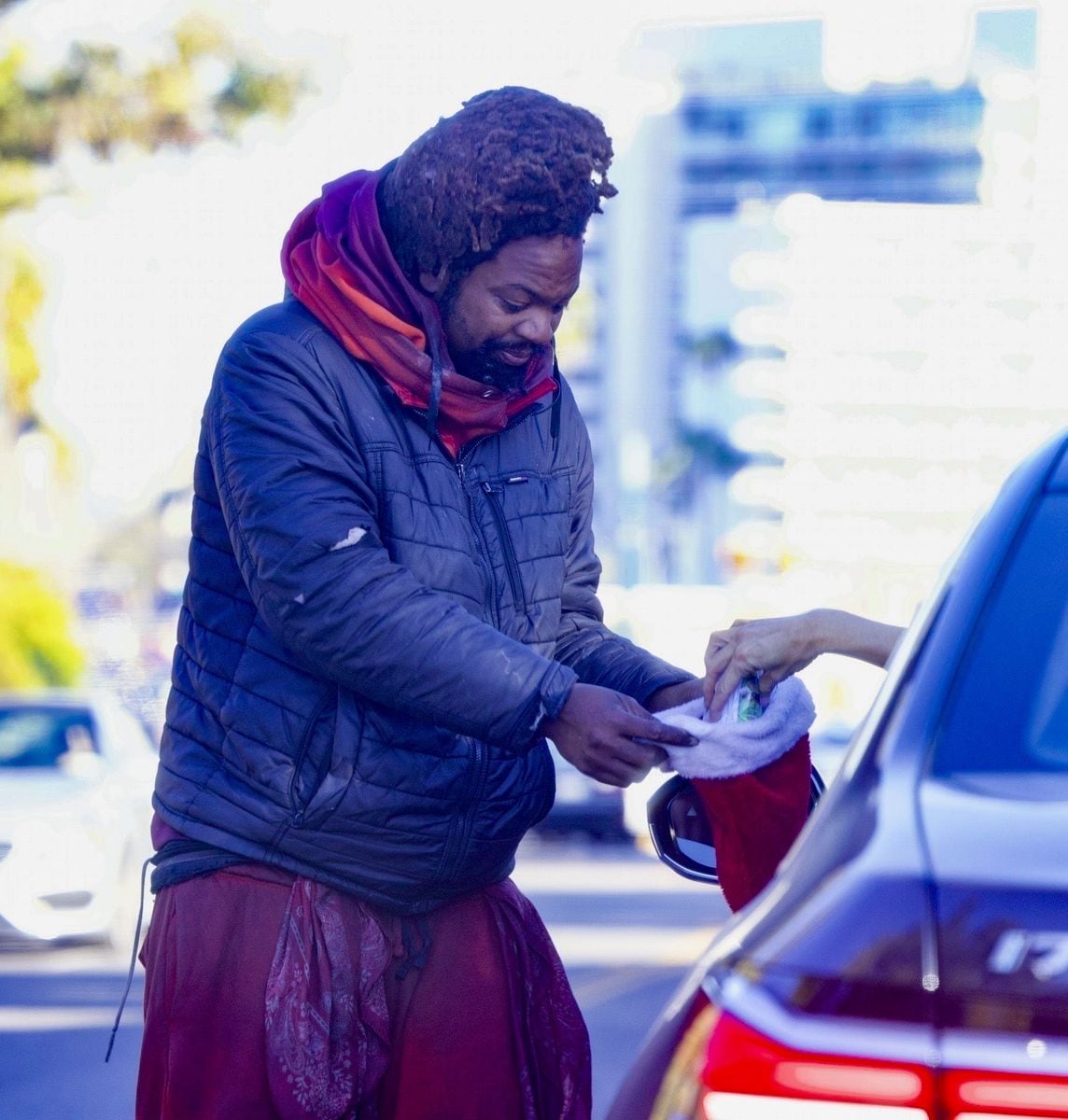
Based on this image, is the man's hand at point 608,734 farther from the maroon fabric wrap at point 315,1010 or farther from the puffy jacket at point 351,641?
the maroon fabric wrap at point 315,1010

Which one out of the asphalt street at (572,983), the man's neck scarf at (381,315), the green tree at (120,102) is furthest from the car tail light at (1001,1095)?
the green tree at (120,102)

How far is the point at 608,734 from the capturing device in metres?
2.71

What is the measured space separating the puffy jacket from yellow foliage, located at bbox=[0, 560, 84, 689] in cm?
2237

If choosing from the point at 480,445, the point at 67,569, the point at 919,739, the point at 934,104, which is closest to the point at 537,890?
the point at 480,445

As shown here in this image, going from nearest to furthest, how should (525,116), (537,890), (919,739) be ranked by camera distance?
(919,739), (525,116), (537,890)

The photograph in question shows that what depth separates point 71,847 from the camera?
11430 millimetres

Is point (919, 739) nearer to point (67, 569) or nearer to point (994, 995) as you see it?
point (994, 995)

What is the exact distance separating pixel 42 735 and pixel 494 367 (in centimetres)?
1004

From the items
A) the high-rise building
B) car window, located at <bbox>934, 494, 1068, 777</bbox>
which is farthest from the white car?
the high-rise building

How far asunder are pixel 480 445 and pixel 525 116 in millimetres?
435

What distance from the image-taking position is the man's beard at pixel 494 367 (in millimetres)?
2965

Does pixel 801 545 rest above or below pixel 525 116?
below

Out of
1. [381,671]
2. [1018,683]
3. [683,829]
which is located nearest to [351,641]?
[381,671]

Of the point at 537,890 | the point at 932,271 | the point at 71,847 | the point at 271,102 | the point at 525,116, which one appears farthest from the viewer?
the point at 932,271
